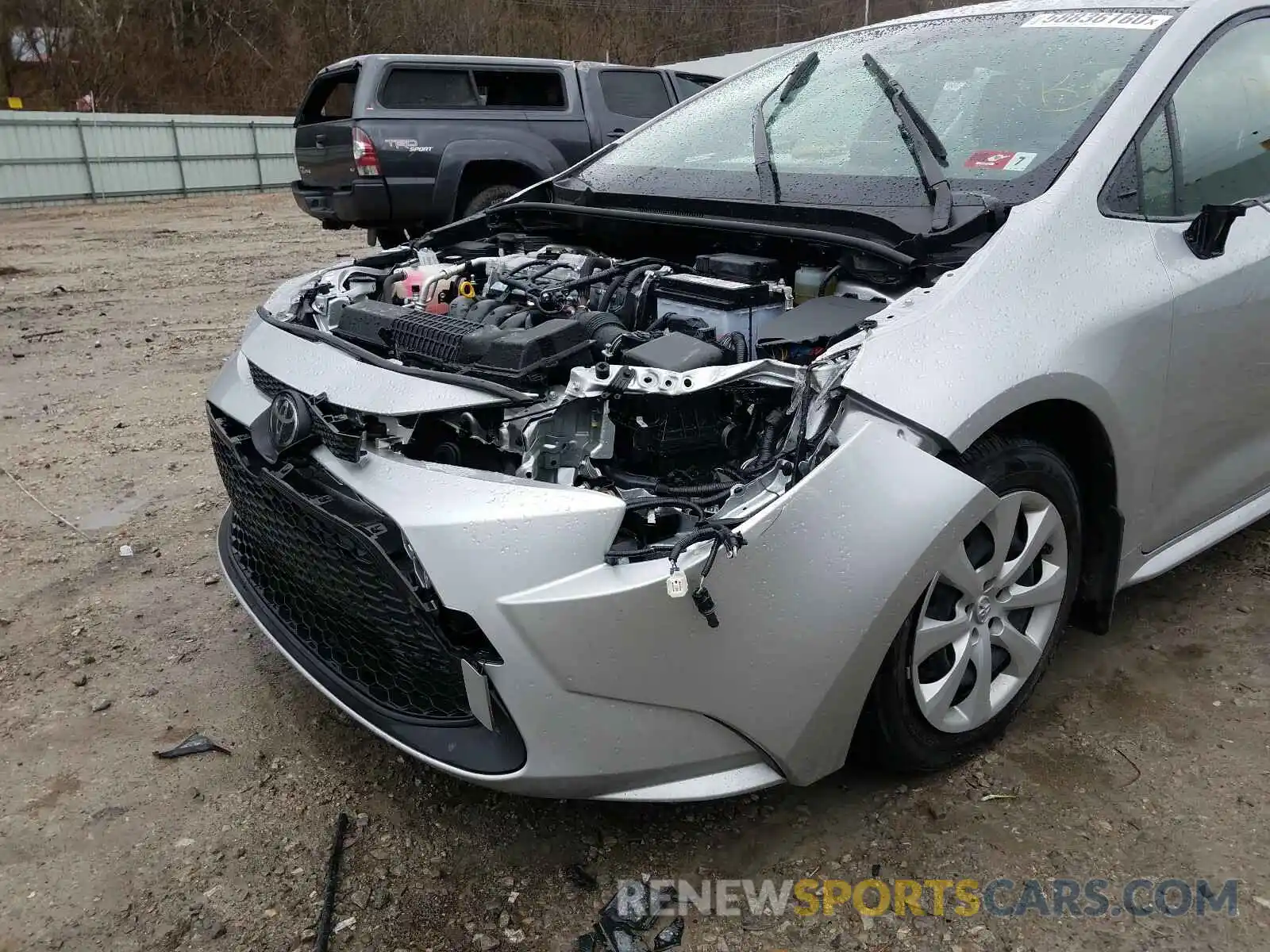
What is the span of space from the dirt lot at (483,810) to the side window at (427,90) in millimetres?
6106

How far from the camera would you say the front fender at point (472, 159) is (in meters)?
8.24

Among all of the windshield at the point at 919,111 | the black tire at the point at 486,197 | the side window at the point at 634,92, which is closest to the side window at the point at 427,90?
the black tire at the point at 486,197

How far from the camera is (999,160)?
2.51 meters

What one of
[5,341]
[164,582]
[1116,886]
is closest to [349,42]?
[5,341]

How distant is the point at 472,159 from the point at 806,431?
7137 mm

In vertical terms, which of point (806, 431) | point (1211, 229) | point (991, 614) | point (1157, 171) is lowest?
point (991, 614)

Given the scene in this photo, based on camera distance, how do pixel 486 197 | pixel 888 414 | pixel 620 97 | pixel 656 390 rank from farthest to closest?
pixel 620 97 → pixel 486 197 → pixel 656 390 → pixel 888 414

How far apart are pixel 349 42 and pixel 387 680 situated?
36.6 m

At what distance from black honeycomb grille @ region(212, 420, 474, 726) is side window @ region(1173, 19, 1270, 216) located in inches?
Answer: 85.6

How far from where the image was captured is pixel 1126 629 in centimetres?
297

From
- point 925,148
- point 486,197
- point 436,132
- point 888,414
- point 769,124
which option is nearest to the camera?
point 888,414

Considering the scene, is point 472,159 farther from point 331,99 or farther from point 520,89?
point 331,99

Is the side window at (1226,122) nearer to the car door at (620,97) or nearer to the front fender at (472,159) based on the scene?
A: the front fender at (472,159)

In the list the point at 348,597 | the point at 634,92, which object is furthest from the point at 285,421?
the point at 634,92
